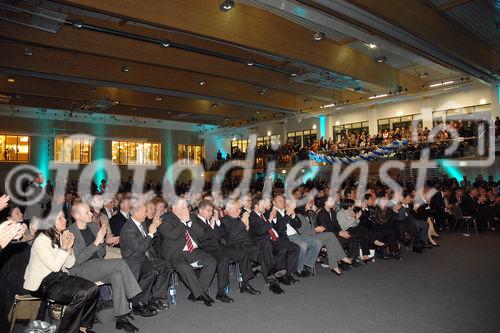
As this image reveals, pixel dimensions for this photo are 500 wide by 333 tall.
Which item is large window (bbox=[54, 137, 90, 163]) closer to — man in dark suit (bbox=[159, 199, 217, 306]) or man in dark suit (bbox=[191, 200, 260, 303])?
man in dark suit (bbox=[191, 200, 260, 303])

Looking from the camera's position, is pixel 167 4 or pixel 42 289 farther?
pixel 167 4

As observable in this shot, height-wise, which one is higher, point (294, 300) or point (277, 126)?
point (277, 126)

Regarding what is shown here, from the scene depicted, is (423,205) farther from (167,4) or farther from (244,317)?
(167,4)

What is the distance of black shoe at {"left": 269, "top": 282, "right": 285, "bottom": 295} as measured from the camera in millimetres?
4863

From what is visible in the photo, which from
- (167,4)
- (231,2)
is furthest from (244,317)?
(167,4)

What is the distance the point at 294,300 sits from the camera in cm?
456

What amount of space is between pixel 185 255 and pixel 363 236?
3.39m

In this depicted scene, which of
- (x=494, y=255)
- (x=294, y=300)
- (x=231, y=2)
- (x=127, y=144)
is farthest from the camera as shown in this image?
(x=127, y=144)

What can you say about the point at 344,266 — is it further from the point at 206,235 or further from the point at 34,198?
the point at 34,198

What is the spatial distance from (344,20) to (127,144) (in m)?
18.7

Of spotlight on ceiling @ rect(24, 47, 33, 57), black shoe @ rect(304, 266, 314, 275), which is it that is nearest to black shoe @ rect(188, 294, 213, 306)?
black shoe @ rect(304, 266, 314, 275)

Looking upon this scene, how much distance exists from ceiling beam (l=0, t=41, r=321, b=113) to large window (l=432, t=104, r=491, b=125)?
8005mm

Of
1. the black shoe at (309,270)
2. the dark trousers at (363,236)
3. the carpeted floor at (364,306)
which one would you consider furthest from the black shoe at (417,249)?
the black shoe at (309,270)

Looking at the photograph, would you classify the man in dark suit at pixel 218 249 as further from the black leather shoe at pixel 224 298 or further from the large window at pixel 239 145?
the large window at pixel 239 145
